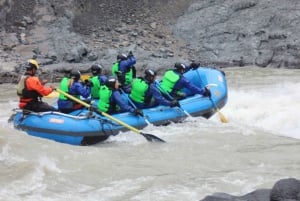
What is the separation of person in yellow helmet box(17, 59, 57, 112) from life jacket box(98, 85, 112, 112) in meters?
0.78

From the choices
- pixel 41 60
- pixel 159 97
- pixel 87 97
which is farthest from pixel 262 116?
pixel 41 60

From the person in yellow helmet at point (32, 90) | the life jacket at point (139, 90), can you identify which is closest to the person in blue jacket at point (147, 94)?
the life jacket at point (139, 90)

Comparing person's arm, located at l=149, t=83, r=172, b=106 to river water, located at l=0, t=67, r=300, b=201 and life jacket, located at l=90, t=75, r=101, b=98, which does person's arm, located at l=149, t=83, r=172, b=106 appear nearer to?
river water, located at l=0, t=67, r=300, b=201

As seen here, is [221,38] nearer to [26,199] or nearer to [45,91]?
[45,91]

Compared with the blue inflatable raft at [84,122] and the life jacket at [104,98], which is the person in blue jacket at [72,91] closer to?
the blue inflatable raft at [84,122]

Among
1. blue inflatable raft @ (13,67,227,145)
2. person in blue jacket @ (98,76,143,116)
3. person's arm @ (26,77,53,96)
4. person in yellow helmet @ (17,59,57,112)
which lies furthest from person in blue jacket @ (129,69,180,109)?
person's arm @ (26,77,53,96)

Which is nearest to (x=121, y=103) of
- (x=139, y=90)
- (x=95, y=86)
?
(x=139, y=90)

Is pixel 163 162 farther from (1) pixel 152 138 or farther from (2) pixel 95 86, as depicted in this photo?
(2) pixel 95 86

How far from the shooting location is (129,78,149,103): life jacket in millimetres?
9711

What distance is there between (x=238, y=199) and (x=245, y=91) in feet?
28.7

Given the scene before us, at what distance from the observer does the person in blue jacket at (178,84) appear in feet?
33.6

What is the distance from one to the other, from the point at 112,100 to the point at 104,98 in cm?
13

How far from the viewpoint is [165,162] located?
7742 mm

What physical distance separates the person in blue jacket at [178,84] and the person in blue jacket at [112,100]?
107 cm
